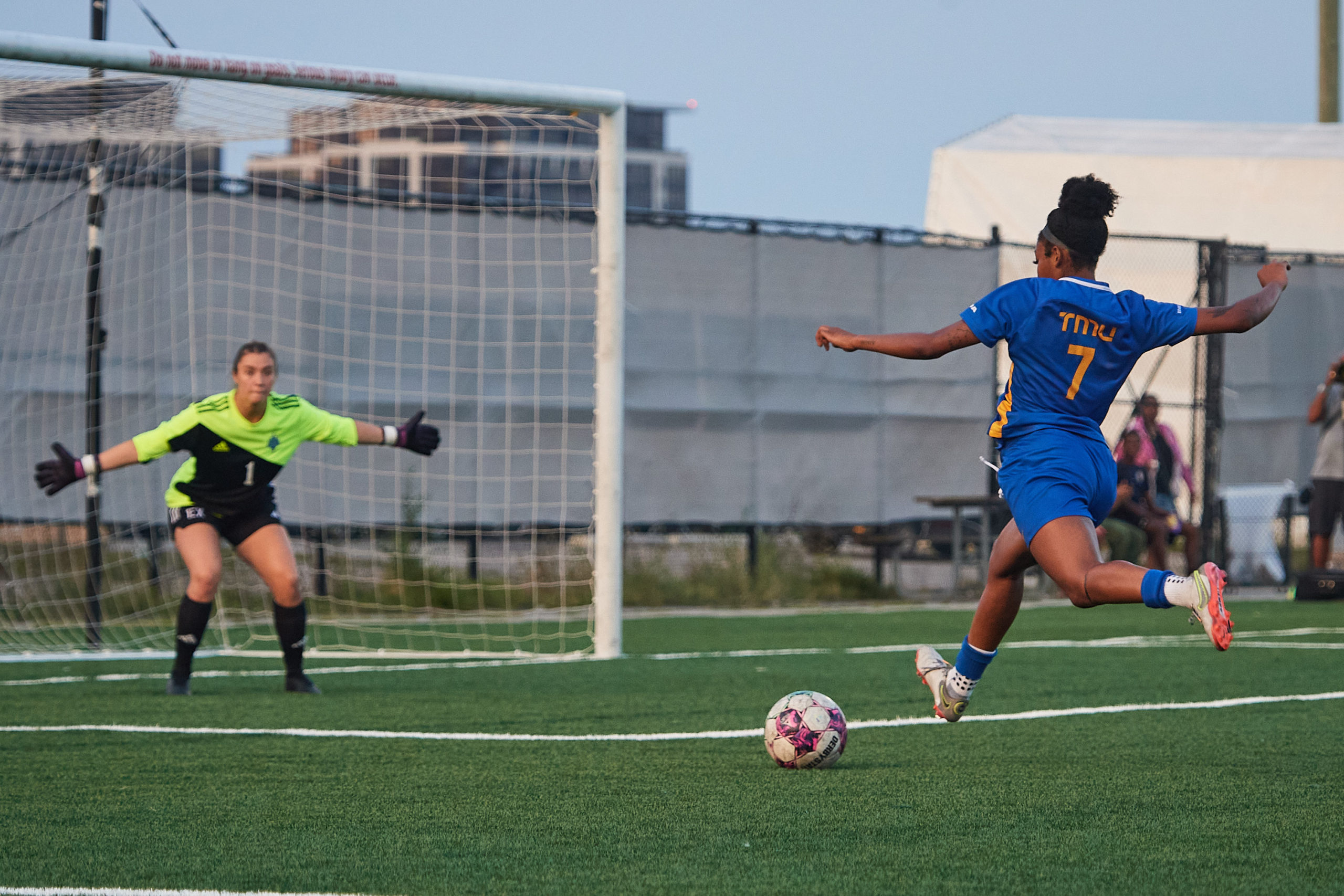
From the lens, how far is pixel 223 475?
773 cm

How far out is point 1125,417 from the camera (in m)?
17.4

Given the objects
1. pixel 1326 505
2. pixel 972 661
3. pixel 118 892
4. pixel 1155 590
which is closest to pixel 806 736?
pixel 972 661

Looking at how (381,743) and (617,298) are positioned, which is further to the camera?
(617,298)

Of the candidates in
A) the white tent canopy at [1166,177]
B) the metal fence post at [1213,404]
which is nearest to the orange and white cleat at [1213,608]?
the metal fence post at [1213,404]

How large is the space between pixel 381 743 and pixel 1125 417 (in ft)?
43.4

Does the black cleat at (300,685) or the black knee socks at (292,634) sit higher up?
the black knee socks at (292,634)

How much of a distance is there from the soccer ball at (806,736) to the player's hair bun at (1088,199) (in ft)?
5.96

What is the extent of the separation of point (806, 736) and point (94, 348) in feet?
23.3

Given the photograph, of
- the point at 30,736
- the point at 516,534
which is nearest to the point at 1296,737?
the point at 30,736

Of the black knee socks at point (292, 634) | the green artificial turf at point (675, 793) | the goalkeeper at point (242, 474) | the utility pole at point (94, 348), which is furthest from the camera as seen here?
the utility pole at point (94, 348)

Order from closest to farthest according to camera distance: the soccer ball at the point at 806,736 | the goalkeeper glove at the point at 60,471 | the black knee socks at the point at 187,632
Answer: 1. the soccer ball at the point at 806,736
2. the goalkeeper glove at the point at 60,471
3. the black knee socks at the point at 187,632

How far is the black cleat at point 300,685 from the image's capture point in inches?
306

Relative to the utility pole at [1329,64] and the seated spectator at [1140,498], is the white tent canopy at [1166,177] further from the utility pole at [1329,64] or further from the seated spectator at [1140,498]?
the seated spectator at [1140,498]

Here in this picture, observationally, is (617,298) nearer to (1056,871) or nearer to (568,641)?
(568,641)
